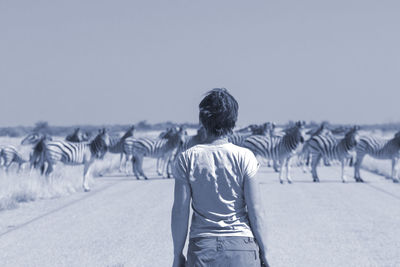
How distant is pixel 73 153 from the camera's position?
20.8 m

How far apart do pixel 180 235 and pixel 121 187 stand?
16.3 meters

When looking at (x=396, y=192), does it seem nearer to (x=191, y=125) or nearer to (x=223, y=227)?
(x=223, y=227)

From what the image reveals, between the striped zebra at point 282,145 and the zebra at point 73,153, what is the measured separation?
18.3 ft

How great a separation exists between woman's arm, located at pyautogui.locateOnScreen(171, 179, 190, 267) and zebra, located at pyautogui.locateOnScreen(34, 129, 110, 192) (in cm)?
1527

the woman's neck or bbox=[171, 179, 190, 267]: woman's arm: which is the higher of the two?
the woman's neck

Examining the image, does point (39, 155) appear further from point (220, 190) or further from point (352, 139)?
point (220, 190)

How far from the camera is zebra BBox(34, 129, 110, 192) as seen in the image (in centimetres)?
2020

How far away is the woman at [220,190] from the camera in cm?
433

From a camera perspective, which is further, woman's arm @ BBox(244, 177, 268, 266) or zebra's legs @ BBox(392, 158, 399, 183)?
zebra's legs @ BBox(392, 158, 399, 183)

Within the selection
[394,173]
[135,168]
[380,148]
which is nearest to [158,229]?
[135,168]

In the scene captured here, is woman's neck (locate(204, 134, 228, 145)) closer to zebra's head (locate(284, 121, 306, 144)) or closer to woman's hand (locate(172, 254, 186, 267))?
woman's hand (locate(172, 254, 186, 267))

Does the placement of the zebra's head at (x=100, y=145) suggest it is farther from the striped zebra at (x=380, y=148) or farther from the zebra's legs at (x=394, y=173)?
the zebra's legs at (x=394, y=173)

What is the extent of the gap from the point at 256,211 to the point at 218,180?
307mm

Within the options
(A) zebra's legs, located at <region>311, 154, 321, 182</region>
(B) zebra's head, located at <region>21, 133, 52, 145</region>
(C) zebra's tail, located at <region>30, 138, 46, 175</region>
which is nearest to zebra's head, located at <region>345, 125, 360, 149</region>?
(A) zebra's legs, located at <region>311, 154, 321, 182</region>
